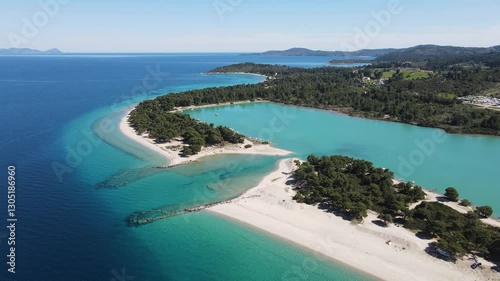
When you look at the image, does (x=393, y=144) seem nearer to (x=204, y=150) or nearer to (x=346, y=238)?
(x=204, y=150)

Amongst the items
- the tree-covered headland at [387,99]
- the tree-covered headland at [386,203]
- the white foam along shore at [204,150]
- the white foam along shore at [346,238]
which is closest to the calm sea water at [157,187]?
the white foam along shore at [346,238]

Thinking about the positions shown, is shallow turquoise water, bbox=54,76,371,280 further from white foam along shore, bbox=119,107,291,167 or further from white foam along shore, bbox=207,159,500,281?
white foam along shore, bbox=119,107,291,167

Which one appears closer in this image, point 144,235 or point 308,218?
point 144,235

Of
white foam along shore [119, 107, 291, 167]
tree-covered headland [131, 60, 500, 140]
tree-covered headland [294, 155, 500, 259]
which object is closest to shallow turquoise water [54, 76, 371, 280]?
white foam along shore [119, 107, 291, 167]

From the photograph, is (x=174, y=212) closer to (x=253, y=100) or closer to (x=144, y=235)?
(x=144, y=235)

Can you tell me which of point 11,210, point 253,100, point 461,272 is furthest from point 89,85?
point 461,272

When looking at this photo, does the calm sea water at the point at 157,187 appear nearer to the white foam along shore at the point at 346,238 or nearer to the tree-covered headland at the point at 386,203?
the white foam along shore at the point at 346,238

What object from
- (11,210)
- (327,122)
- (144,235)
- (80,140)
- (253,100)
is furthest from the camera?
(253,100)
